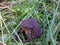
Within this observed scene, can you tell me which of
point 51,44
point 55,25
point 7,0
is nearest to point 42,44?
point 51,44

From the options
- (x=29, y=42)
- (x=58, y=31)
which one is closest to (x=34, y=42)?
(x=29, y=42)

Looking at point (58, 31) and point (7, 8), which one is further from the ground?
point (7, 8)

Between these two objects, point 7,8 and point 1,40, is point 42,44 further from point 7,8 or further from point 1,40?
point 7,8

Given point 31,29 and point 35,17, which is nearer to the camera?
point 31,29

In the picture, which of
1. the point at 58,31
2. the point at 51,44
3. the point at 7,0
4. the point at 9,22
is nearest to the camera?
the point at 51,44

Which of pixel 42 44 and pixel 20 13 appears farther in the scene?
pixel 20 13

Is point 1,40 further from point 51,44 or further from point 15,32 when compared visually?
point 51,44

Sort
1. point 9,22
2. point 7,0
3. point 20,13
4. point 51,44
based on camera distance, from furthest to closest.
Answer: point 7,0 < point 20,13 < point 9,22 < point 51,44
